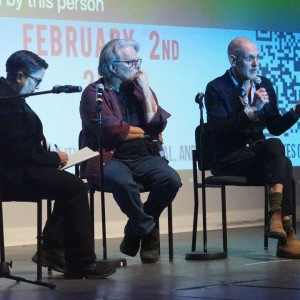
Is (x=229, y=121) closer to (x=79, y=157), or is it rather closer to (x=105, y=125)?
(x=105, y=125)

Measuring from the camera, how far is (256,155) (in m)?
5.45

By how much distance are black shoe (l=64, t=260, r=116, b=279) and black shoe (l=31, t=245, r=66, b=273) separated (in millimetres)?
236

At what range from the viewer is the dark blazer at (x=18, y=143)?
4285mm

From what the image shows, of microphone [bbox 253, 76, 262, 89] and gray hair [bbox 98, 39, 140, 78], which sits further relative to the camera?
microphone [bbox 253, 76, 262, 89]

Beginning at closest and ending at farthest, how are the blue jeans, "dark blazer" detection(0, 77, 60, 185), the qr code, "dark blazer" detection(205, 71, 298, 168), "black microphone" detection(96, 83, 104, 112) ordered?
"dark blazer" detection(0, 77, 60, 185)
"black microphone" detection(96, 83, 104, 112)
the blue jeans
"dark blazer" detection(205, 71, 298, 168)
the qr code

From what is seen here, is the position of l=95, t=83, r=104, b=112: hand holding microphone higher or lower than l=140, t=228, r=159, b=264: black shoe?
higher

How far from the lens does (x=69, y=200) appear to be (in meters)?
4.41

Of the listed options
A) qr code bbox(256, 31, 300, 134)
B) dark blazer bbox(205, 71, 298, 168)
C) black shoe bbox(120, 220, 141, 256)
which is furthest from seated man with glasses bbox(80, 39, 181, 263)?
qr code bbox(256, 31, 300, 134)

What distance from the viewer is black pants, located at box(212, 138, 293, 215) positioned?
5.32 m

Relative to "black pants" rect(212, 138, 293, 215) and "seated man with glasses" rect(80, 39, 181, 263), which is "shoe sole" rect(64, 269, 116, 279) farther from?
"black pants" rect(212, 138, 293, 215)

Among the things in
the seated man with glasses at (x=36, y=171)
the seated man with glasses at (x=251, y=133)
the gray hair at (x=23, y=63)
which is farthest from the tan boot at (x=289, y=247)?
the gray hair at (x=23, y=63)

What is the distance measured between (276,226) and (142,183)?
2.52 feet

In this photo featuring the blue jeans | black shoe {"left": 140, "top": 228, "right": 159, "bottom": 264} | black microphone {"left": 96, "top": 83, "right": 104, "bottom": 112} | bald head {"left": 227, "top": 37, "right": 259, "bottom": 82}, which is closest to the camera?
black microphone {"left": 96, "top": 83, "right": 104, "bottom": 112}

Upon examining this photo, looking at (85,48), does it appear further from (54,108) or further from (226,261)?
(226,261)
